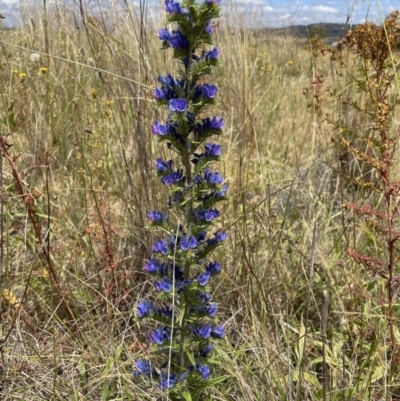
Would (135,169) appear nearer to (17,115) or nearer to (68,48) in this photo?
(17,115)

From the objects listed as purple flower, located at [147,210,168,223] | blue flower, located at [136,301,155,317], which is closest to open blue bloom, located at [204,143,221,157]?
purple flower, located at [147,210,168,223]

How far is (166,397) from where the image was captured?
1.32 m

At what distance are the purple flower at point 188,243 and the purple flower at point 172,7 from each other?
1.85 ft

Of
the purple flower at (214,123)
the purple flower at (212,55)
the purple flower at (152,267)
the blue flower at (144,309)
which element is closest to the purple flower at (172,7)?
the purple flower at (212,55)

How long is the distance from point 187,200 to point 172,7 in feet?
1.55

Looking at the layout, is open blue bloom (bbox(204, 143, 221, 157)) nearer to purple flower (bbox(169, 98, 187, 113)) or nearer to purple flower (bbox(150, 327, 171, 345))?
purple flower (bbox(169, 98, 187, 113))

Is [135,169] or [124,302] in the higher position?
[135,169]

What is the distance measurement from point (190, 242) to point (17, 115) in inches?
87.2

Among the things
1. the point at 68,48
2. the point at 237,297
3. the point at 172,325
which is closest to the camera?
the point at 172,325

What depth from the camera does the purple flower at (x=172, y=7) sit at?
3.97 feet

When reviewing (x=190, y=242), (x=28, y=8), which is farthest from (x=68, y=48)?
(x=190, y=242)

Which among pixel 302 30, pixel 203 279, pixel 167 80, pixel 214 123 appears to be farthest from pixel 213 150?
pixel 302 30

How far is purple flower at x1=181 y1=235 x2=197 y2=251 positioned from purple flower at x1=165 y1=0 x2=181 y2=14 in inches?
22.2

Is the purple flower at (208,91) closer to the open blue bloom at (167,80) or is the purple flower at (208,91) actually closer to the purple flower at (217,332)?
the open blue bloom at (167,80)
